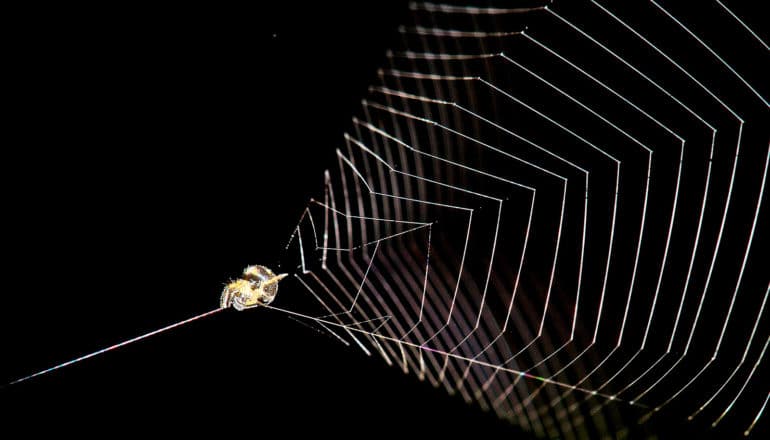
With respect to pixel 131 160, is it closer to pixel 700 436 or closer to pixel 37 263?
pixel 37 263

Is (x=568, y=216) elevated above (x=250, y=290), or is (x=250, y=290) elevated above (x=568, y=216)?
(x=250, y=290)

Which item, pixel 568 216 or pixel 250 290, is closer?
pixel 250 290

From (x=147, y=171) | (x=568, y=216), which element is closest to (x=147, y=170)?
(x=147, y=171)

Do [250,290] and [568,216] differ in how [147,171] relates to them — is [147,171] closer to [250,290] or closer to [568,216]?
[250,290]
